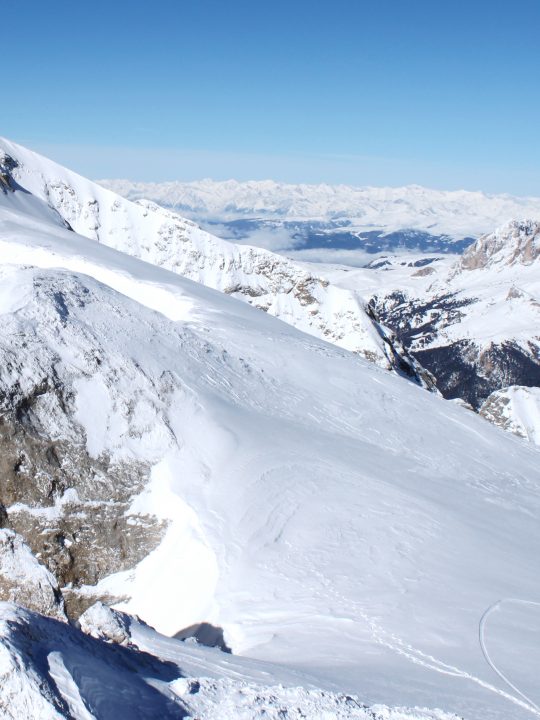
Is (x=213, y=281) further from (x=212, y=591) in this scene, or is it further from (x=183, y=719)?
(x=183, y=719)

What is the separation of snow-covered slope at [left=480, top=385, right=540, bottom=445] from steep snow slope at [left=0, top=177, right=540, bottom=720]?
81790mm

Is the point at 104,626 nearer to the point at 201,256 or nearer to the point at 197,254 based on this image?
the point at 201,256

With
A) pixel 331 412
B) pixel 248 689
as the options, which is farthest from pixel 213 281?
pixel 248 689

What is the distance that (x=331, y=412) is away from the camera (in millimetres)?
34281

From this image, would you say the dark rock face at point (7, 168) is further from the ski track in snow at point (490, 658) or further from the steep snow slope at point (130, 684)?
the steep snow slope at point (130, 684)

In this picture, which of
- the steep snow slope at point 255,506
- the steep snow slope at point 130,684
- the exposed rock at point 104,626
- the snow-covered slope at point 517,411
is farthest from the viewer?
the snow-covered slope at point 517,411

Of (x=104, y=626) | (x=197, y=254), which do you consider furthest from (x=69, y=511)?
(x=197, y=254)

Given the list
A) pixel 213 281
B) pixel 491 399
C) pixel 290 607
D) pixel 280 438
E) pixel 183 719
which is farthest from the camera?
pixel 491 399

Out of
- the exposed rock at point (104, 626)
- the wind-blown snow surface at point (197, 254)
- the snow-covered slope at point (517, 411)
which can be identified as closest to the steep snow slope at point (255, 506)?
the exposed rock at point (104, 626)

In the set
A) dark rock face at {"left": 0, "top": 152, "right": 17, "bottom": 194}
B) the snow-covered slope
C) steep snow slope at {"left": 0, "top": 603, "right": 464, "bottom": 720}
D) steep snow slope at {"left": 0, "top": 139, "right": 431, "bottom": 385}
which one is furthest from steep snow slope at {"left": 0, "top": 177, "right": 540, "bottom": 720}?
the snow-covered slope

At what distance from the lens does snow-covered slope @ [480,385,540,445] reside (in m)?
112

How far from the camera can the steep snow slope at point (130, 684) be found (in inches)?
357

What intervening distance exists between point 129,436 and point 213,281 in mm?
86871

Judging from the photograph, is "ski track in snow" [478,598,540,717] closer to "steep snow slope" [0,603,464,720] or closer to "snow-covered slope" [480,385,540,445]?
"steep snow slope" [0,603,464,720]
